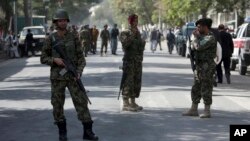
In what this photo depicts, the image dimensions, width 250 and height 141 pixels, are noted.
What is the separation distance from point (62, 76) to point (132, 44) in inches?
147

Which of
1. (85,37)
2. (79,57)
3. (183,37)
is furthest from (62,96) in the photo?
(183,37)

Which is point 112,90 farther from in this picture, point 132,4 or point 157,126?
point 132,4

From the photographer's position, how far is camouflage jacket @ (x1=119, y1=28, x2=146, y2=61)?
41.7 feet

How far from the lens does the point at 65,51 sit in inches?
363

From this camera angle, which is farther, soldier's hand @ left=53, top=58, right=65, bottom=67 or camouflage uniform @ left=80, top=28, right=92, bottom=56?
camouflage uniform @ left=80, top=28, right=92, bottom=56

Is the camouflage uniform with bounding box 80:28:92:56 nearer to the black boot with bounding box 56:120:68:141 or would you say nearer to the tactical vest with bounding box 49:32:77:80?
the black boot with bounding box 56:120:68:141

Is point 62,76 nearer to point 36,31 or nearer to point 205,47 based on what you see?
point 205,47

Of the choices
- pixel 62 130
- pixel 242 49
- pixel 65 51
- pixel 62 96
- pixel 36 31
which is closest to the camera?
pixel 65 51

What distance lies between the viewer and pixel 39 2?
85000 millimetres

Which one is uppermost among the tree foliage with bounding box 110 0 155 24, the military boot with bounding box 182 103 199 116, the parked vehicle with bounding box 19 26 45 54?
the tree foliage with bounding box 110 0 155 24

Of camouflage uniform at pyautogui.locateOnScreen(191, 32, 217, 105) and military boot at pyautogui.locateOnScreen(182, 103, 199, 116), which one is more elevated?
camouflage uniform at pyautogui.locateOnScreen(191, 32, 217, 105)

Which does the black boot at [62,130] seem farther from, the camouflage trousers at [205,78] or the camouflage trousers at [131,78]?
the camouflage trousers at [131,78]

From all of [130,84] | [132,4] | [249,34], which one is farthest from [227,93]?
[132,4]

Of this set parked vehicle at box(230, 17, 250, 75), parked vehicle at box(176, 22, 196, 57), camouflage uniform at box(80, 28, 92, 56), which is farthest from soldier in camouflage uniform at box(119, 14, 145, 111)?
parked vehicle at box(176, 22, 196, 57)
